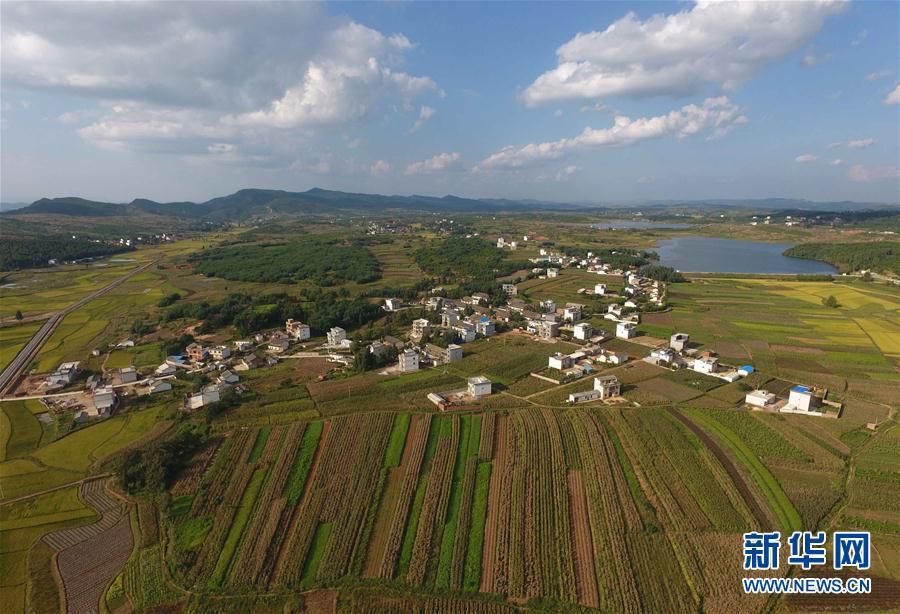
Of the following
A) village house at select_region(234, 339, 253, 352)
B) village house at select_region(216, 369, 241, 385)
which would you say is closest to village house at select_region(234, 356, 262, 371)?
village house at select_region(216, 369, 241, 385)

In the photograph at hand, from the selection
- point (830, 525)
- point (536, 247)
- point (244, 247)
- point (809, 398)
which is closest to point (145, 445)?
point (830, 525)

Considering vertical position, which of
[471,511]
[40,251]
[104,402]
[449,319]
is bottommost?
[471,511]

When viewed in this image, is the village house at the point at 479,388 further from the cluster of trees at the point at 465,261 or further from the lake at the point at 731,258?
the lake at the point at 731,258

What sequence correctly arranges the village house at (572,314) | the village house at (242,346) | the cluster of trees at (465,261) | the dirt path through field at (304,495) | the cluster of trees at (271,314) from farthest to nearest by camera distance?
the cluster of trees at (465,261) → the village house at (572,314) → the cluster of trees at (271,314) → the village house at (242,346) → the dirt path through field at (304,495)

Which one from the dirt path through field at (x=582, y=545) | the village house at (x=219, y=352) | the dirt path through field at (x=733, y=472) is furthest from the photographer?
the village house at (x=219, y=352)

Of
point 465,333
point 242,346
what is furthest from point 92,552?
point 465,333

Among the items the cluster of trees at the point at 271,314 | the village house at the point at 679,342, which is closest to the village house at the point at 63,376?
the cluster of trees at the point at 271,314

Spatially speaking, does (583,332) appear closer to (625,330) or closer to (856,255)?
(625,330)
